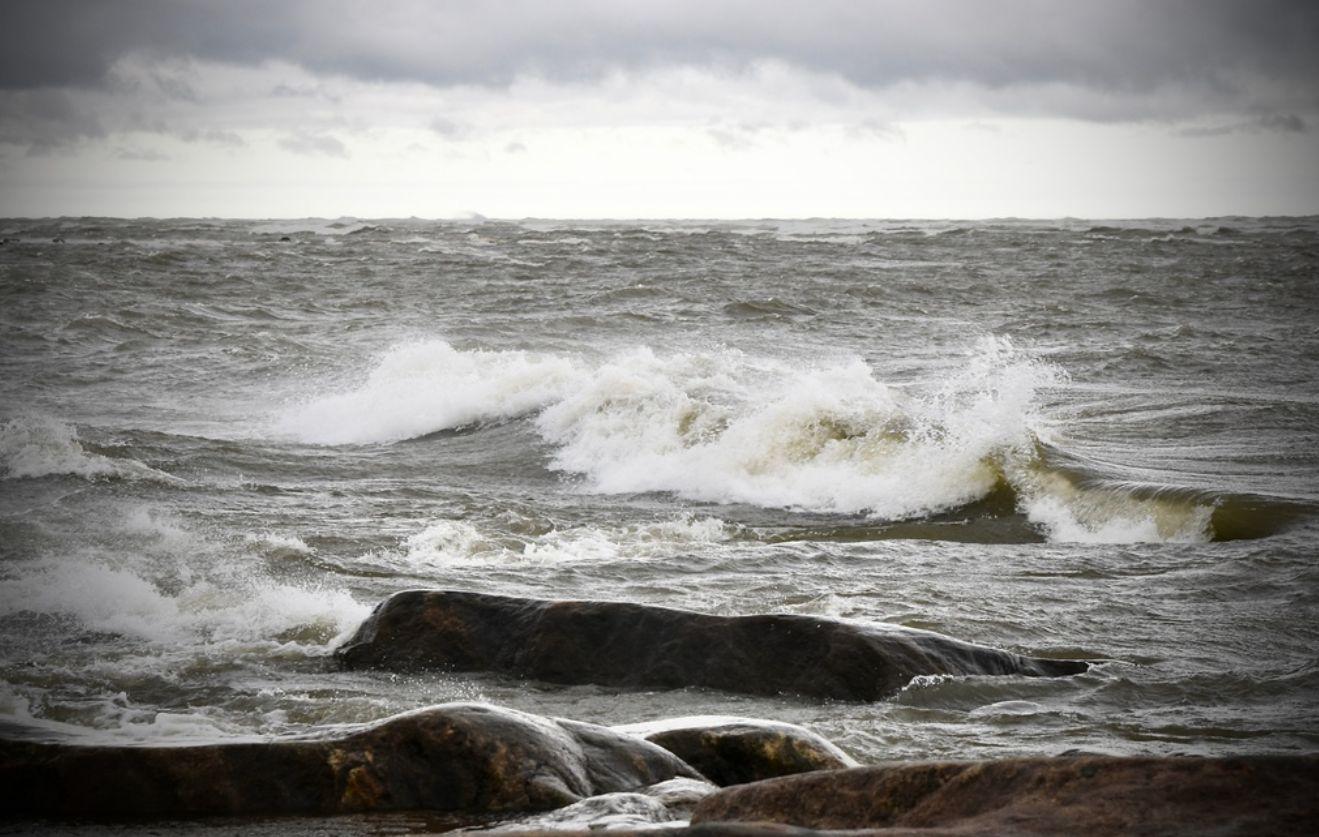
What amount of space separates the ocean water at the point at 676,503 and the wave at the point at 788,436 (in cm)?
4

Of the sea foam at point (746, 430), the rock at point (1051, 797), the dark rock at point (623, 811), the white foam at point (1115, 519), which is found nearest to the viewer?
the rock at point (1051, 797)

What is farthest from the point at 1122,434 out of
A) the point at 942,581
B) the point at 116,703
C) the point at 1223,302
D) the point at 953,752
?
the point at 1223,302

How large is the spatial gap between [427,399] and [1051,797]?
1233 centimetres

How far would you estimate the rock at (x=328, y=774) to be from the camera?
3.33 m

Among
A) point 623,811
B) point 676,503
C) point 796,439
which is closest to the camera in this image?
point 623,811

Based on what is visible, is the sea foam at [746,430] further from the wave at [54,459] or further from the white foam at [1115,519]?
the wave at [54,459]

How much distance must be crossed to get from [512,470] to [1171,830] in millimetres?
9633

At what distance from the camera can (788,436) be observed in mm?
11391

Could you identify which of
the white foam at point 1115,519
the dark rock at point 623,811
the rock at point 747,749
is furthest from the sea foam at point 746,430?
the dark rock at point 623,811

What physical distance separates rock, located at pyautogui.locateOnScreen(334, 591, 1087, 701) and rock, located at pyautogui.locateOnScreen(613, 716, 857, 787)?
3.49 ft

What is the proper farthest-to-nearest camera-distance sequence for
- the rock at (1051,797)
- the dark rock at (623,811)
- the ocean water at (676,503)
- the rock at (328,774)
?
the ocean water at (676,503)
the rock at (328,774)
the dark rock at (623,811)
the rock at (1051,797)

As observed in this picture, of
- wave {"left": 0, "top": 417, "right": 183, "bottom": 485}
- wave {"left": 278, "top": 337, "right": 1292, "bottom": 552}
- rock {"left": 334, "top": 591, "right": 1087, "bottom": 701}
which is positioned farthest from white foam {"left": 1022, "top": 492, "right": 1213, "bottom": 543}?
wave {"left": 0, "top": 417, "right": 183, "bottom": 485}

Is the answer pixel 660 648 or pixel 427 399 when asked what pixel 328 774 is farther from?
pixel 427 399

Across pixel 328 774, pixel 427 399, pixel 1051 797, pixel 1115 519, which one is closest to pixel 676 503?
pixel 1115 519
